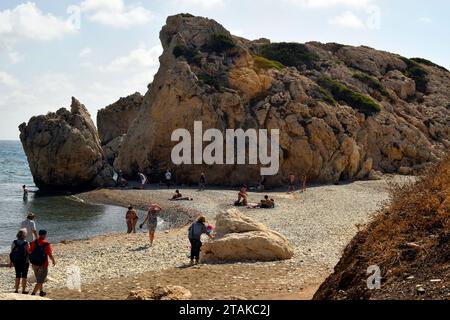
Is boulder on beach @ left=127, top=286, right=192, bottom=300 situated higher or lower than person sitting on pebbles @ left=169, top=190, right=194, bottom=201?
higher

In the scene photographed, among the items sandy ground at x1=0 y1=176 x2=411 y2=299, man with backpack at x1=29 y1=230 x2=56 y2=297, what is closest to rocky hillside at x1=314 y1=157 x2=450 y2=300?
sandy ground at x1=0 y1=176 x2=411 y2=299

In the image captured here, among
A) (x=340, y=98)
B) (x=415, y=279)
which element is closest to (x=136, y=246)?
(x=415, y=279)

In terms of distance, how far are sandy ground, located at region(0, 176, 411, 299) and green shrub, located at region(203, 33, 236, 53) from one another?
26116 millimetres

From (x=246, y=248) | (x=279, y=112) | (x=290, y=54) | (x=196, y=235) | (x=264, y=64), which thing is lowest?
(x=246, y=248)

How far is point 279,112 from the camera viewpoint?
174 ft

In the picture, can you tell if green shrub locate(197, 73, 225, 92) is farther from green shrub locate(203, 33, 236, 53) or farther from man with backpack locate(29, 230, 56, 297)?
man with backpack locate(29, 230, 56, 297)

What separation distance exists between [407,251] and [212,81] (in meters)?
46.1

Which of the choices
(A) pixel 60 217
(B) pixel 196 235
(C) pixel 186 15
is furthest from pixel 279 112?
(B) pixel 196 235

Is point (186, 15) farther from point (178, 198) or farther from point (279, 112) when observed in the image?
point (178, 198)

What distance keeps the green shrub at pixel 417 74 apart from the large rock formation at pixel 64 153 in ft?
160

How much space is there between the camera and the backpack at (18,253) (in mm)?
15188

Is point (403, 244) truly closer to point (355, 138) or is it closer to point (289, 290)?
point (289, 290)

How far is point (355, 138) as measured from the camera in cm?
5475

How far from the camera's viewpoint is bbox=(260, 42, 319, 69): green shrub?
67.8m
